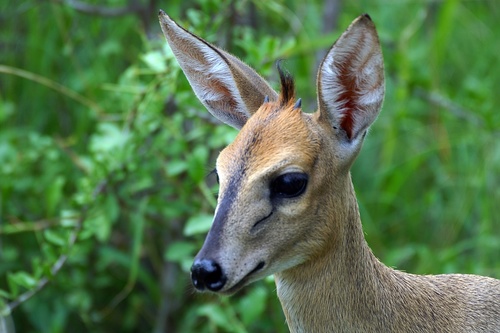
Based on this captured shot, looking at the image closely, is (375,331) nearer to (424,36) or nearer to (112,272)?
(112,272)

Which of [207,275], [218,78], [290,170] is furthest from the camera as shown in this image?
[218,78]

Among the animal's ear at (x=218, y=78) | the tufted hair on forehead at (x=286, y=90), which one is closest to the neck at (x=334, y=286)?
the tufted hair on forehead at (x=286, y=90)

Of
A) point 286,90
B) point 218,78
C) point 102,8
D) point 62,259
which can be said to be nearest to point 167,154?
point 62,259

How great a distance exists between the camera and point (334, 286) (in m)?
2.75

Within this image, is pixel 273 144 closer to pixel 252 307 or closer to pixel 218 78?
pixel 218 78

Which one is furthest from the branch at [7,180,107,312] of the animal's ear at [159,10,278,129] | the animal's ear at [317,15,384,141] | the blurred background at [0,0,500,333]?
the animal's ear at [317,15,384,141]

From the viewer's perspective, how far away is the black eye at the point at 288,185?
102 inches

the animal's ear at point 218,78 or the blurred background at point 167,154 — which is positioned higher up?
the animal's ear at point 218,78

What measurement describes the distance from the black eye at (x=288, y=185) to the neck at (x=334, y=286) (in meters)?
0.17

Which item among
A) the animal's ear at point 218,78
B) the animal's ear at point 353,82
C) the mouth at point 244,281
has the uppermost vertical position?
the animal's ear at point 353,82

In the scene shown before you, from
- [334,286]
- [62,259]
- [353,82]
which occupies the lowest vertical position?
[62,259]

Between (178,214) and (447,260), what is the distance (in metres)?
1.30

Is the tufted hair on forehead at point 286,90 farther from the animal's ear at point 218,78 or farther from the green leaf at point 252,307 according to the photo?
the green leaf at point 252,307

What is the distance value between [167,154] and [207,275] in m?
2.00
